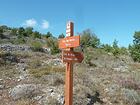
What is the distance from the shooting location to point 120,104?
12156 millimetres

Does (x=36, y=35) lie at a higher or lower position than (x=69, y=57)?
higher

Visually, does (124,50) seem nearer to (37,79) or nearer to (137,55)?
(137,55)

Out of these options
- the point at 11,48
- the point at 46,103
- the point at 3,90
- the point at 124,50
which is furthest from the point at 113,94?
the point at 124,50

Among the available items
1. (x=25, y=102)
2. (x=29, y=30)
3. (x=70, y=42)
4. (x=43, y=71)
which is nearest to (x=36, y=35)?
(x=29, y=30)

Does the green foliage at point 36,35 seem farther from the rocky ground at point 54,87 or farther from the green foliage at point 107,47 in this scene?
the rocky ground at point 54,87

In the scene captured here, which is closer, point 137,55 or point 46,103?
point 46,103

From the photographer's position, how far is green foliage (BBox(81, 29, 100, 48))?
3884cm

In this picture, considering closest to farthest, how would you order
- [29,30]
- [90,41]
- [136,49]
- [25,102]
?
[25,102], [136,49], [90,41], [29,30]

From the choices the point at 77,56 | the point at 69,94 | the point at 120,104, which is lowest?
the point at 120,104

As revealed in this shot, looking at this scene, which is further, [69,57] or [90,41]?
[90,41]

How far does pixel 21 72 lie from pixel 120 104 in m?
5.60

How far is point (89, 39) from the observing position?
40.0 m

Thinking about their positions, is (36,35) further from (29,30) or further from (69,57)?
(69,57)

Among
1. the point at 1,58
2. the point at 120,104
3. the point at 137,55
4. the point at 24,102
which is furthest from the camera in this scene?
the point at 137,55
